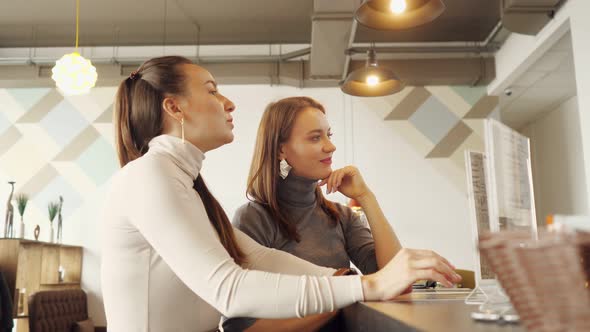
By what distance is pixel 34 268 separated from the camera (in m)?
5.42

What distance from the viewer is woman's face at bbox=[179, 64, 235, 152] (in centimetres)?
150

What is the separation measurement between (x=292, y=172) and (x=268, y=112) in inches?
10.1

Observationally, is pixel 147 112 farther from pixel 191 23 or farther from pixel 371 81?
pixel 191 23

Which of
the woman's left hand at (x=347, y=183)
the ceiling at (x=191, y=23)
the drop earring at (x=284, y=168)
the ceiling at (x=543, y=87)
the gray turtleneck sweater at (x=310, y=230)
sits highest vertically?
the ceiling at (x=191, y=23)

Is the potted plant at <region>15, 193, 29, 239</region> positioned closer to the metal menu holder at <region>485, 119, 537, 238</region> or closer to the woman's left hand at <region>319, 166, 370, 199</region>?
the woman's left hand at <region>319, 166, 370, 199</region>

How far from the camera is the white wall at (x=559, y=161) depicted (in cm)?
685

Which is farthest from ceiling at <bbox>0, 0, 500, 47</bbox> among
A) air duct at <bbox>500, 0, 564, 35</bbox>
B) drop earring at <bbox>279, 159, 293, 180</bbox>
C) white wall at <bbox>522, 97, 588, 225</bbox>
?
drop earring at <bbox>279, 159, 293, 180</bbox>

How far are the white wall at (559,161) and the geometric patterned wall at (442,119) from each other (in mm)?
1241

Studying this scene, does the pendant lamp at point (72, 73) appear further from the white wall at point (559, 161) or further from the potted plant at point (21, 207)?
the white wall at point (559, 161)

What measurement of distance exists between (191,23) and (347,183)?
4.38 meters

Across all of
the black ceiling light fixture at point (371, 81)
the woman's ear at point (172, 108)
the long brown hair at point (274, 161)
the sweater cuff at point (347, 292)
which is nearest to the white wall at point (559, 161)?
the black ceiling light fixture at point (371, 81)

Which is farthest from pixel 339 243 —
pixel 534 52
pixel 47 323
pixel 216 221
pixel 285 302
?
pixel 534 52

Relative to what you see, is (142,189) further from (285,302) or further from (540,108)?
(540,108)

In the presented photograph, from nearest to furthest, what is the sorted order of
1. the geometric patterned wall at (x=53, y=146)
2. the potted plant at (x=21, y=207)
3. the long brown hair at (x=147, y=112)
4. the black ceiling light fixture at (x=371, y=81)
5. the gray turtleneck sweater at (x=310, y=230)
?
the long brown hair at (x=147, y=112), the gray turtleneck sweater at (x=310, y=230), the black ceiling light fixture at (x=371, y=81), the potted plant at (x=21, y=207), the geometric patterned wall at (x=53, y=146)
